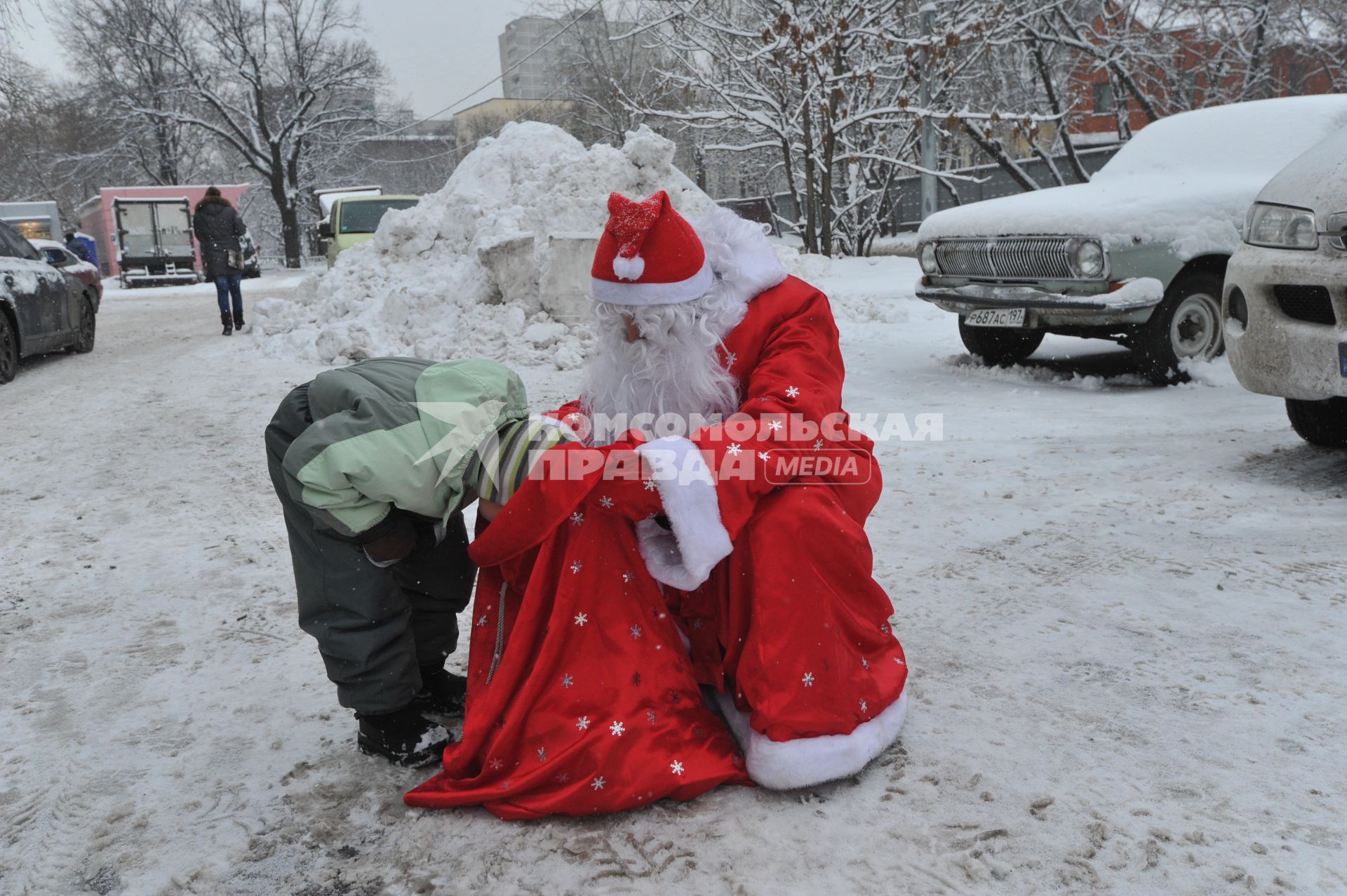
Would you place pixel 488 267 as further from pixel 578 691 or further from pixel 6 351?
pixel 578 691

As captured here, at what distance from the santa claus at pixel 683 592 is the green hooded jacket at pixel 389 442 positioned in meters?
0.16

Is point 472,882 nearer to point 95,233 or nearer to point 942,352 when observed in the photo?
point 942,352

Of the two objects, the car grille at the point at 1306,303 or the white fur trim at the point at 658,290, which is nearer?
the white fur trim at the point at 658,290

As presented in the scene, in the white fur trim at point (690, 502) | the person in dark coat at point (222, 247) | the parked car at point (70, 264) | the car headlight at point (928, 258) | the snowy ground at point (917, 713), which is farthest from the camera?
the person in dark coat at point (222, 247)

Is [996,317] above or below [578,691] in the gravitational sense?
above

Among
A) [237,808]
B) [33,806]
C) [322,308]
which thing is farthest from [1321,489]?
[322,308]

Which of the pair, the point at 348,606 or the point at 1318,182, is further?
the point at 1318,182

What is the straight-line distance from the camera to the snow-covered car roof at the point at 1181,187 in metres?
6.10

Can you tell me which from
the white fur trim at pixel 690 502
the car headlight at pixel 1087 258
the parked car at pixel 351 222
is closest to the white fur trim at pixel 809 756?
the white fur trim at pixel 690 502

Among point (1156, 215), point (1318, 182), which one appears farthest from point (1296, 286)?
point (1156, 215)

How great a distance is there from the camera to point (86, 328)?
1060 centimetres

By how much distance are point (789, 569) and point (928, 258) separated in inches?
225

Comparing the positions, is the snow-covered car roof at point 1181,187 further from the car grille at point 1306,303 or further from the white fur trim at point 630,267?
the white fur trim at point 630,267

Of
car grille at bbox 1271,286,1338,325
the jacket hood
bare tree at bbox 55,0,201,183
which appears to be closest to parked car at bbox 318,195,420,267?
the jacket hood
